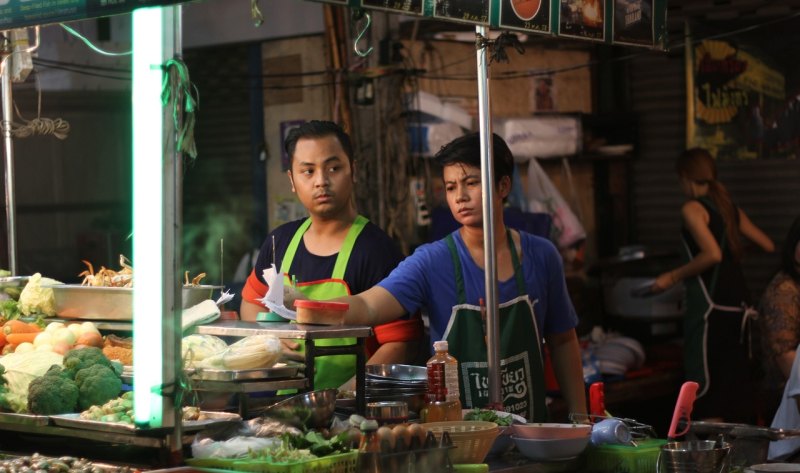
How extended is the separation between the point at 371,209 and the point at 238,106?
1.77 metres

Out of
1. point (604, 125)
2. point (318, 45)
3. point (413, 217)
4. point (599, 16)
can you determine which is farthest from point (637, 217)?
point (599, 16)

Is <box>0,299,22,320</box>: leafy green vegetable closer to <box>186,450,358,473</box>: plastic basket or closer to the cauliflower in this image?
the cauliflower

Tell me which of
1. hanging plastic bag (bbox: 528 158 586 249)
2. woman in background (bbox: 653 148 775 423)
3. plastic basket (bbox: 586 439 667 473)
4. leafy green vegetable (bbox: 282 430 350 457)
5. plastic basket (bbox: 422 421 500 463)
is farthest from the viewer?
hanging plastic bag (bbox: 528 158 586 249)

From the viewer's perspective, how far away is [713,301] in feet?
26.3

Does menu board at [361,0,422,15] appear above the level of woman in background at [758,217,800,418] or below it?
above

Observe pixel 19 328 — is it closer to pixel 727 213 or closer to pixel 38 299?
pixel 38 299

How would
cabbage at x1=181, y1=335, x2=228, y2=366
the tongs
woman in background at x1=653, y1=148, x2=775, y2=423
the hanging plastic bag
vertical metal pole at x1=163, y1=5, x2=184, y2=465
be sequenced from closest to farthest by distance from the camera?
vertical metal pole at x1=163, y1=5, x2=184, y2=465 → cabbage at x1=181, y1=335, x2=228, y2=366 → the tongs → woman in background at x1=653, y1=148, x2=775, y2=423 → the hanging plastic bag

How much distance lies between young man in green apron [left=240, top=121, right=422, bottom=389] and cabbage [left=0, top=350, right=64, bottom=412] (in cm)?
101

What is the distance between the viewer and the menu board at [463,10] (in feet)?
12.8

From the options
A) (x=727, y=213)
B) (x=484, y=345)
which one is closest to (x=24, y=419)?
(x=484, y=345)

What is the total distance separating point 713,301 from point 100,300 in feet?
16.7

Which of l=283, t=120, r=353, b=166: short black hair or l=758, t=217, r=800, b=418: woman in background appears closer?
l=283, t=120, r=353, b=166: short black hair

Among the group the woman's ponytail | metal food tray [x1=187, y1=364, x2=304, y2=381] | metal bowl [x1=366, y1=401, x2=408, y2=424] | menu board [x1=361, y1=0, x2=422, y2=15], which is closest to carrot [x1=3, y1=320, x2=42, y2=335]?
metal food tray [x1=187, y1=364, x2=304, y2=381]

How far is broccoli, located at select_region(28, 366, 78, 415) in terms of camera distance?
3.56 meters
